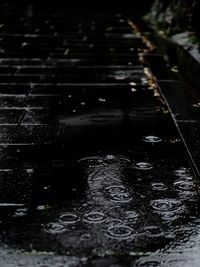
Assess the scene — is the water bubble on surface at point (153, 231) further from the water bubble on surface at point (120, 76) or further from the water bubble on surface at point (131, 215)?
the water bubble on surface at point (120, 76)

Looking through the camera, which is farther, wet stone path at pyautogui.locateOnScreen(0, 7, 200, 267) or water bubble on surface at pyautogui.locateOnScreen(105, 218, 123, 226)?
water bubble on surface at pyautogui.locateOnScreen(105, 218, 123, 226)

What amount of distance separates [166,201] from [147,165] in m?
0.76

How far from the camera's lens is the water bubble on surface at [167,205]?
3568 mm

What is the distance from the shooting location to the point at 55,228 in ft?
10.7

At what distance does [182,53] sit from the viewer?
29.3 ft

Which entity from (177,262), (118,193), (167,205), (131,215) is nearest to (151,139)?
(118,193)

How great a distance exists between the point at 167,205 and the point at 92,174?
0.80m

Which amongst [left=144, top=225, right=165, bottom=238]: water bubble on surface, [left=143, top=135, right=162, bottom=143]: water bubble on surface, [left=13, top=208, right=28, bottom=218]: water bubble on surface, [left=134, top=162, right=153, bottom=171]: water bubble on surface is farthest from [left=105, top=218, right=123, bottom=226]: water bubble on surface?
[left=143, top=135, right=162, bottom=143]: water bubble on surface

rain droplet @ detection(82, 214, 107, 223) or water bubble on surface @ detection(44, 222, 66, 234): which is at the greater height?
water bubble on surface @ detection(44, 222, 66, 234)

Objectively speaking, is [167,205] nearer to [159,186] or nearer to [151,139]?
[159,186]

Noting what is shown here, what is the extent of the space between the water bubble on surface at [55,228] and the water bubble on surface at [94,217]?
181 mm

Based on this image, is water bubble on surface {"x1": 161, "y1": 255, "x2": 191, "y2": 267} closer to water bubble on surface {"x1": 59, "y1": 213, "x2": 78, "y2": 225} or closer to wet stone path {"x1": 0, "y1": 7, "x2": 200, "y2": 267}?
wet stone path {"x1": 0, "y1": 7, "x2": 200, "y2": 267}

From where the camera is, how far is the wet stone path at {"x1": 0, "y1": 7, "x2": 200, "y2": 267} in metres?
3.04

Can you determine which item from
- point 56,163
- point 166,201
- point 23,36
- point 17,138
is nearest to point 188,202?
point 166,201
